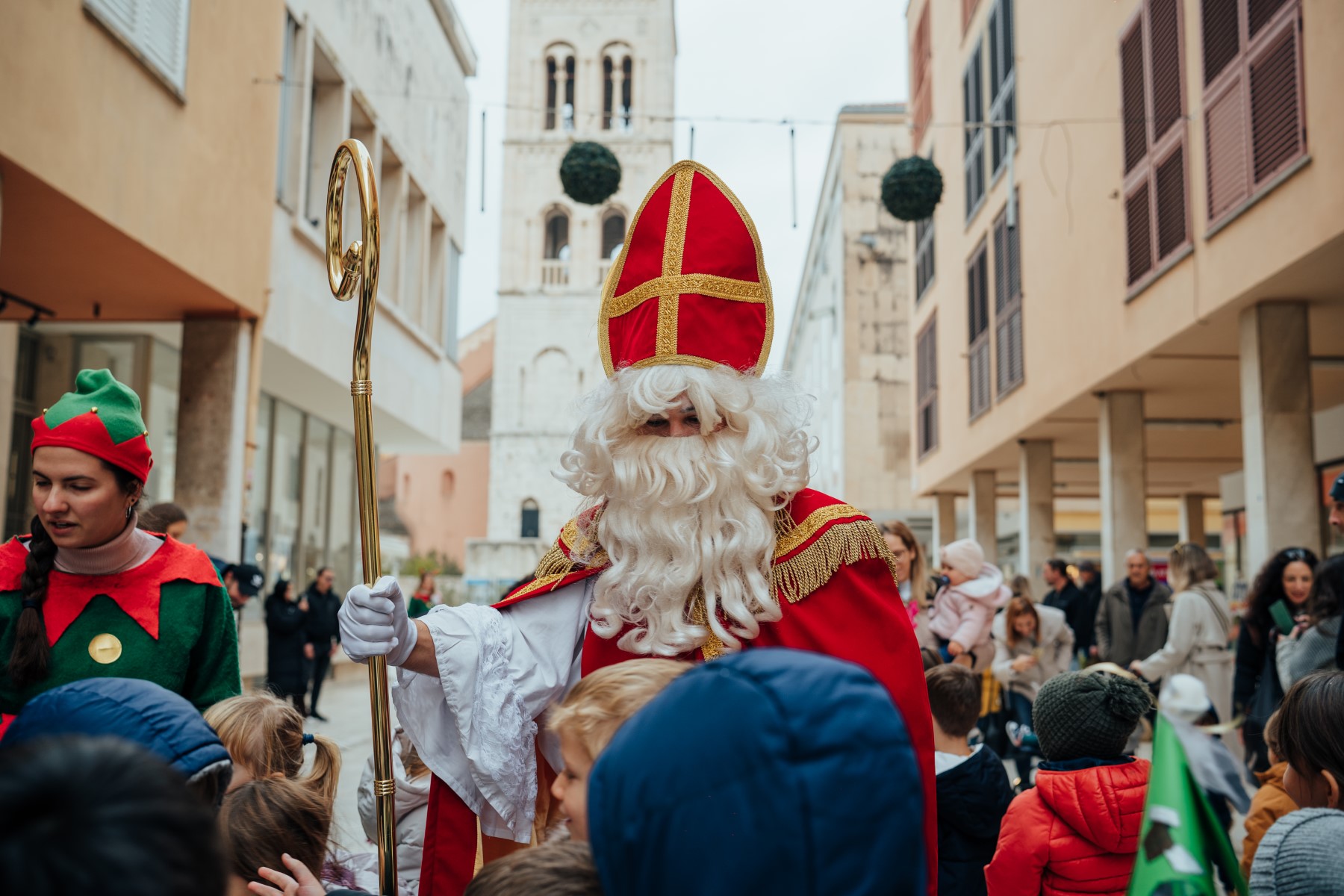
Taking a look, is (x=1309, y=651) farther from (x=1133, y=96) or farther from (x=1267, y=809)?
(x=1133, y=96)

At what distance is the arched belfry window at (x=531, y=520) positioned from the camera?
44625mm

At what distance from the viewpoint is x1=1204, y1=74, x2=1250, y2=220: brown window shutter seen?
9492 mm

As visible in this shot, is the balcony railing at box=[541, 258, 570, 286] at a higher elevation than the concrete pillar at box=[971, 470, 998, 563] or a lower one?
higher

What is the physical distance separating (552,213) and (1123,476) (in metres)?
36.0

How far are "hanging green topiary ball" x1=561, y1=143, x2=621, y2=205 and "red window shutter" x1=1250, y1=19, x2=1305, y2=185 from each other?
16.5ft

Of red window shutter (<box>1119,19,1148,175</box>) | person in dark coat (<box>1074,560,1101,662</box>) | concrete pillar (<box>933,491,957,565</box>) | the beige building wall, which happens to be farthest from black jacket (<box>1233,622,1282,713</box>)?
concrete pillar (<box>933,491,957,565</box>)

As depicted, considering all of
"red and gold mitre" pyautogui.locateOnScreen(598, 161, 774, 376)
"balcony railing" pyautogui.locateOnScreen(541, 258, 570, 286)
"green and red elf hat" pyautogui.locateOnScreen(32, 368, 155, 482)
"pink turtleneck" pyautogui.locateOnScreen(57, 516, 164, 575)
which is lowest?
"pink turtleneck" pyautogui.locateOnScreen(57, 516, 164, 575)

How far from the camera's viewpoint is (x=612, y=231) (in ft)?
163

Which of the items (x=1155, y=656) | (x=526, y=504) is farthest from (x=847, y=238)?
(x=1155, y=656)

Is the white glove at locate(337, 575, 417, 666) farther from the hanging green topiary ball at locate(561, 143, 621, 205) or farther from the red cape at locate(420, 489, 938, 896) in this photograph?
the hanging green topiary ball at locate(561, 143, 621, 205)

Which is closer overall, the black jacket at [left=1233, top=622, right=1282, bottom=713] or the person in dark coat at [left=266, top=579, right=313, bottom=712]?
the black jacket at [left=1233, top=622, right=1282, bottom=713]

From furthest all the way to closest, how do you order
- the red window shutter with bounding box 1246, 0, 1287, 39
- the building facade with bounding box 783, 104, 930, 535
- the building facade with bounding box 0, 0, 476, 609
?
the building facade with bounding box 783, 104, 930, 535
the red window shutter with bounding box 1246, 0, 1287, 39
the building facade with bounding box 0, 0, 476, 609

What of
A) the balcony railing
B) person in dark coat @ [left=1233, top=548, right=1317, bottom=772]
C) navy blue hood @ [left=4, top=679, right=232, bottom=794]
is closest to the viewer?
navy blue hood @ [left=4, top=679, right=232, bottom=794]

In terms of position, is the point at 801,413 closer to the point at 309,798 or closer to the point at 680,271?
the point at 680,271
